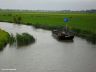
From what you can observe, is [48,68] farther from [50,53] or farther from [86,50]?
[86,50]

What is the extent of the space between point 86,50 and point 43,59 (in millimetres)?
3733

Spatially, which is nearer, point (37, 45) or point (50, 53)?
point (50, 53)

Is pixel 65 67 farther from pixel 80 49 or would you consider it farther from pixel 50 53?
pixel 80 49

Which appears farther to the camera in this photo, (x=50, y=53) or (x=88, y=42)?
(x=88, y=42)

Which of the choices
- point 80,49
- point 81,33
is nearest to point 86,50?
point 80,49

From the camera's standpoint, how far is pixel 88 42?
1988 centimetres

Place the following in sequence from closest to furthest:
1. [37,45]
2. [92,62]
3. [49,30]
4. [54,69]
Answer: [54,69], [92,62], [37,45], [49,30]

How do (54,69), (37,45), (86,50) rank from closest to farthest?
(54,69), (86,50), (37,45)

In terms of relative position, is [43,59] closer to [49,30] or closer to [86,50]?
[86,50]

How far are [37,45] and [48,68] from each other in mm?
6707

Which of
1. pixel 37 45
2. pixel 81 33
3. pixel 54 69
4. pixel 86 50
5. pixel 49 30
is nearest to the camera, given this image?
pixel 54 69

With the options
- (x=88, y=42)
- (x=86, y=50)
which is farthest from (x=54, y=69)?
(x=88, y=42)

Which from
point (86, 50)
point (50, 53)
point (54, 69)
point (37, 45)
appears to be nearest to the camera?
point (54, 69)

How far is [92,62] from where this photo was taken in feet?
43.5
